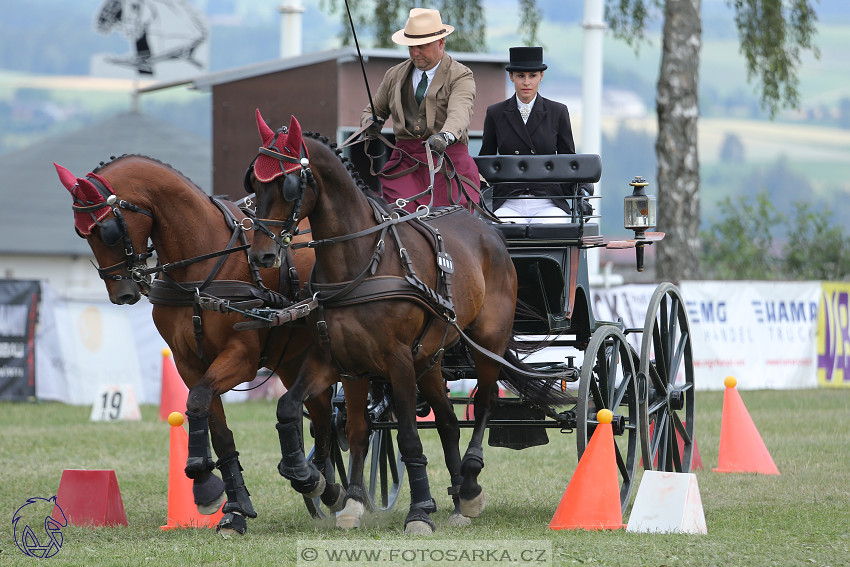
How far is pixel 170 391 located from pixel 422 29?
25.2 ft

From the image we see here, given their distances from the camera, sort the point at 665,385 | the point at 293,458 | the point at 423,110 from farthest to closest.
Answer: the point at 665,385, the point at 423,110, the point at 293,458

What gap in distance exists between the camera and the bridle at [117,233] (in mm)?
6309

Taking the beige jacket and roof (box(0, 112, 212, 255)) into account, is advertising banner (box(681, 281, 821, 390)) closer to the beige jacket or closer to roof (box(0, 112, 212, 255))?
the beige jacket

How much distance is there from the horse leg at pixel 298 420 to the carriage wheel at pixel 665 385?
248 centimetres

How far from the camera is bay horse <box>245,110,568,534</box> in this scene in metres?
5.95

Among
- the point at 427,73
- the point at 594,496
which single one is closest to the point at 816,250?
the point at 427,73

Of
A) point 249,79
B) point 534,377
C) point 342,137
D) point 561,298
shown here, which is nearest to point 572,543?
point 534,377

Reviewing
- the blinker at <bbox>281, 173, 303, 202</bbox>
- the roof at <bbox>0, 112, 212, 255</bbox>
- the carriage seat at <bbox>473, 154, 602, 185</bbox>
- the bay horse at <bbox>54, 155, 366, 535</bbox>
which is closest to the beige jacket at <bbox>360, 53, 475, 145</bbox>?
the carriage seat at <bbox>473, 154, 602, 185</bbox>

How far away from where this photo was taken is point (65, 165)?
32.9m

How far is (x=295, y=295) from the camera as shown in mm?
6820

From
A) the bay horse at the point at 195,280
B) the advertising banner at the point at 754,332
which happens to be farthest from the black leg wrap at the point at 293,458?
the advertising banner at the point at 754,332

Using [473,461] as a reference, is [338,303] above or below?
above

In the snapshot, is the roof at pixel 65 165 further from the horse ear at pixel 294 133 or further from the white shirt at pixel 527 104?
the horse ear at pixel 294 133

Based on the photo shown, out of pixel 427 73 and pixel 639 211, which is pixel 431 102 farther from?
pixel 639 211
